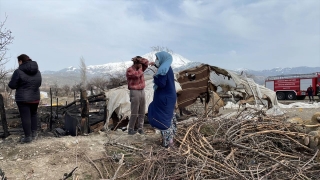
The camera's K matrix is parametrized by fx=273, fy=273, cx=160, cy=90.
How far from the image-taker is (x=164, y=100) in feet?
12.9

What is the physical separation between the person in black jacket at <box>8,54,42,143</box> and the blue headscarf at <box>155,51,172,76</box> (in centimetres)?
224

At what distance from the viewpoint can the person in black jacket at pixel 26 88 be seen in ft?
14.7

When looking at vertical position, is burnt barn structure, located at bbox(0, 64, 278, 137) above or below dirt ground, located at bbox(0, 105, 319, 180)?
above

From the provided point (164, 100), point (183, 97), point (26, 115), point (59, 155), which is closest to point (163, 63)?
point (164, 100)

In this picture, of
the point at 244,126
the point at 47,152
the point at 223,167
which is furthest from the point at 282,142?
the point at 47,152

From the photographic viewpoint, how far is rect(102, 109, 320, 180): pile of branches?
3.06 metres

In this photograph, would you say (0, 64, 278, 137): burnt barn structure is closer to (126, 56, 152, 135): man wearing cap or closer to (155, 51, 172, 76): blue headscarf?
(126, 56, 152, 135): man wearing cap

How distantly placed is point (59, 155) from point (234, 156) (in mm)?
2419

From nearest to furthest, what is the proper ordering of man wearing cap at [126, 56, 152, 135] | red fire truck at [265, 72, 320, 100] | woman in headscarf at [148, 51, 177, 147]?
woman in headscarf at [148, 51, 177, 147], man wearing cap at [126, 56, 152, 135], red fire truck at [265, 72, 320, 100]

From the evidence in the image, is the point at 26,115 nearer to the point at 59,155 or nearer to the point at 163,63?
the point at 59,155

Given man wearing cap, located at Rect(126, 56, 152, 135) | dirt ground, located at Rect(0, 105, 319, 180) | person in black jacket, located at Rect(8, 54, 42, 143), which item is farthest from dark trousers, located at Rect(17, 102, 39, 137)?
man wearing cap, located at Rect(126, 56, 152, 135)

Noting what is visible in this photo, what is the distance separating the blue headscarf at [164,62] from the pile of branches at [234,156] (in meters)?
1.04

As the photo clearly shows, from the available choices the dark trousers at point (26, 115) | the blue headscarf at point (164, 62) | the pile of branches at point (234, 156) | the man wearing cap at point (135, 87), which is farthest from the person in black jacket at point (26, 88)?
the blue headscarf at point (164, 62)

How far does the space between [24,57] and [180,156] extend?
314 cm
